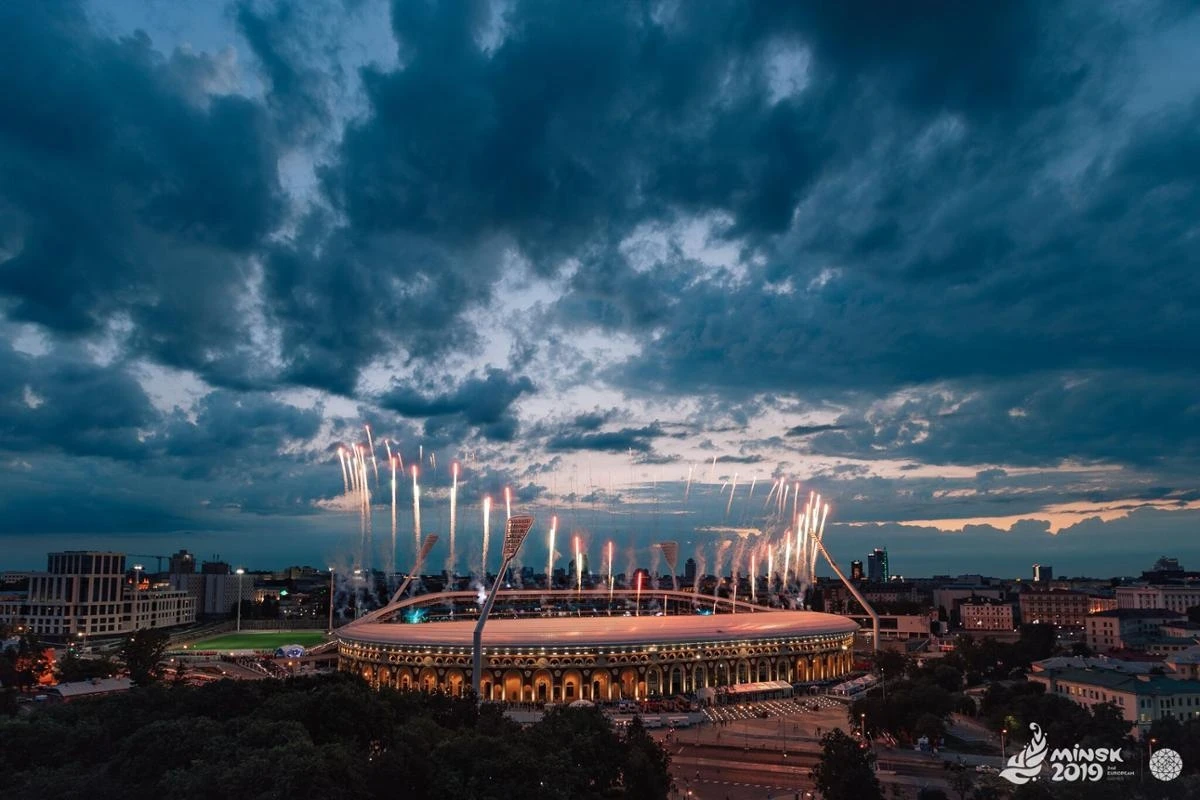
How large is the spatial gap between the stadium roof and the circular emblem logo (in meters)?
38.4

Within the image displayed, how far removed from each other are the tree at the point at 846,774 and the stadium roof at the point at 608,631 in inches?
1285

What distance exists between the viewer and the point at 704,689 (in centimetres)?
6669

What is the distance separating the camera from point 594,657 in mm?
67000

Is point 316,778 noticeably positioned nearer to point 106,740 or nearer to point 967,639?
point 106,740

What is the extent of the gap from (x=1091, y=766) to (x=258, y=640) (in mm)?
88023

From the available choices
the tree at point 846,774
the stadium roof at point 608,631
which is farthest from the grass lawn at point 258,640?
the tree at point 846,774

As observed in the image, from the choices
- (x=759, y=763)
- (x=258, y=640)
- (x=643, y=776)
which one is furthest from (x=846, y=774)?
(x=258, y=640)

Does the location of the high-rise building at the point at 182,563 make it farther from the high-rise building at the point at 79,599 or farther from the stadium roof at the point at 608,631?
the stadium roof at the point at 608,631

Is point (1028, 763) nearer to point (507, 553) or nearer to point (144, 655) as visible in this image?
point (507, 553)

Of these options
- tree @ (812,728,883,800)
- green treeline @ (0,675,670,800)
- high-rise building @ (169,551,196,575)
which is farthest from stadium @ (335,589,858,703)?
high-rise building @ (169,551,196,575)

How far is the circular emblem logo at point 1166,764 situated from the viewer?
3350 cm

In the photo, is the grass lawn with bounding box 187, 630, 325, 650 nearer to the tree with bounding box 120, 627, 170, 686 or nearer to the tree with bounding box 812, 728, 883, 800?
the tree with bounding box 120, 627, 170, 686

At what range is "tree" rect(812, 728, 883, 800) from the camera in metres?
34.2

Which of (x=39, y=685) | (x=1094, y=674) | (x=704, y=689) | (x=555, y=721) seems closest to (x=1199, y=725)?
(x=1094, y=674)
